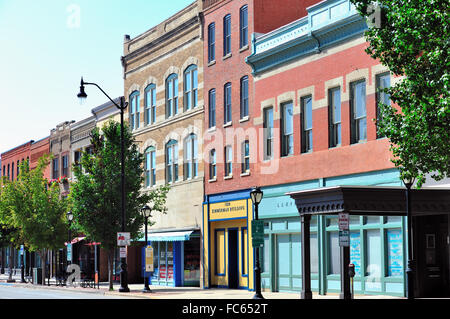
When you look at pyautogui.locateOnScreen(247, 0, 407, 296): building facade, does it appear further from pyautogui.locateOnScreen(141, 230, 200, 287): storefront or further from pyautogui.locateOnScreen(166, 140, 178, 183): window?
pyautogui.locateOnScreen(166, 140, 178, 183): window

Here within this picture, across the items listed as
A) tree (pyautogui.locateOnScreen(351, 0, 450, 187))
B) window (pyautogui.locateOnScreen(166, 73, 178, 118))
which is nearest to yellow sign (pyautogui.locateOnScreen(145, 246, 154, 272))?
window (pyautogui.locateOnScreen(166, 73, 178, 118))

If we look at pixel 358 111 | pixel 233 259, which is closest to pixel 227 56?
pixel 233 259

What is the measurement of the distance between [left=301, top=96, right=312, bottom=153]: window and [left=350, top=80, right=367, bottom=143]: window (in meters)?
2.94

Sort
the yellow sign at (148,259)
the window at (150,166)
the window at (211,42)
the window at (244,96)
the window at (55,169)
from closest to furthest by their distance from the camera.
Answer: the yellow sign at (148,259) → the window at (244,96) → the window at (211,42) → the window at (150,166) → the window at (55,169)

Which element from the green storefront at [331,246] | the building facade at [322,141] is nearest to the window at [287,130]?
the building facade at [322,141]

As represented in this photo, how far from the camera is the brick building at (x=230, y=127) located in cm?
3703

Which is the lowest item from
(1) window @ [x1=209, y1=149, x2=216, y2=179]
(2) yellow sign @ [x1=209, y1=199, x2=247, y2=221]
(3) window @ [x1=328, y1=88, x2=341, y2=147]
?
(2) yellow sign @ [x1=209, y1=199, x2=247, y2=221]

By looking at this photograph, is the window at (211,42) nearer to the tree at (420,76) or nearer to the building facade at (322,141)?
the building facade at (322,141)

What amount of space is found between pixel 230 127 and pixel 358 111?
992cm

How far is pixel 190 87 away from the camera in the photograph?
4291 cm

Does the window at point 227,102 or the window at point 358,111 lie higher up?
the window at point 227,102

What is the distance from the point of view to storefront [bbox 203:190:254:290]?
36.9 meters

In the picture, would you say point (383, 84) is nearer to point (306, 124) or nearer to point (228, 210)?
point (306, 124)

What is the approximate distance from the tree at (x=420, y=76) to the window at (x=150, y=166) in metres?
28.0
